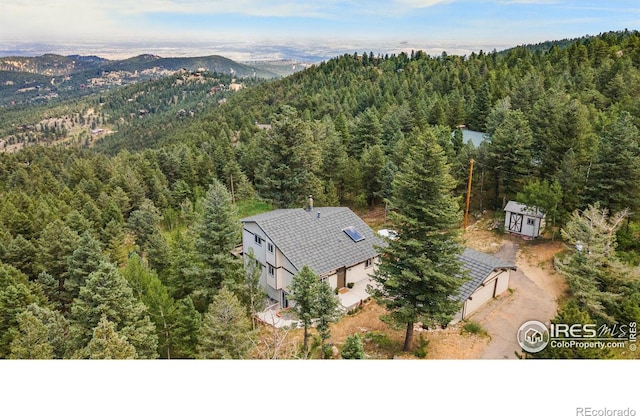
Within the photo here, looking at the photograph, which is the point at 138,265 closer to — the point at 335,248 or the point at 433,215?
the point at 335,248

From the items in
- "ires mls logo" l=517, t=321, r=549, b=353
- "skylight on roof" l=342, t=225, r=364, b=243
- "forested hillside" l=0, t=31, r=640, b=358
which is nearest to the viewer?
"ires mls logo" l=517, t=321, r=549, b=353

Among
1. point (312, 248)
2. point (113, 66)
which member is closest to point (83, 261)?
point (113, 66)

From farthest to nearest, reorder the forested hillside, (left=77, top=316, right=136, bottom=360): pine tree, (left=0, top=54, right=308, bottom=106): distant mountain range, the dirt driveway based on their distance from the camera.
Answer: the forested hillside < the dirt driveway < (left=0, top=54, right=308, bottom=106): distant mountain range < (left=77, top=316, right=136, bottom=360): pine tree

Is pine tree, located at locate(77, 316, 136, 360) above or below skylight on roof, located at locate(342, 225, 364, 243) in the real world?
above

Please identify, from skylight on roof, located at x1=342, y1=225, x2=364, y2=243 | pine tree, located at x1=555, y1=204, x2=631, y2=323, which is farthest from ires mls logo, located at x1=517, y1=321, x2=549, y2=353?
skylight on roof, located at x1=342, y1=225, x2=364, y2=243

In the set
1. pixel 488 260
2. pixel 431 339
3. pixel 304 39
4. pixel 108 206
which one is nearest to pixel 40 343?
pixel 304 39

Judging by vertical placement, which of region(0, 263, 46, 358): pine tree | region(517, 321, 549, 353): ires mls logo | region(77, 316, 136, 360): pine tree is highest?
region(517, 321, 549, 353): ires mls logo
